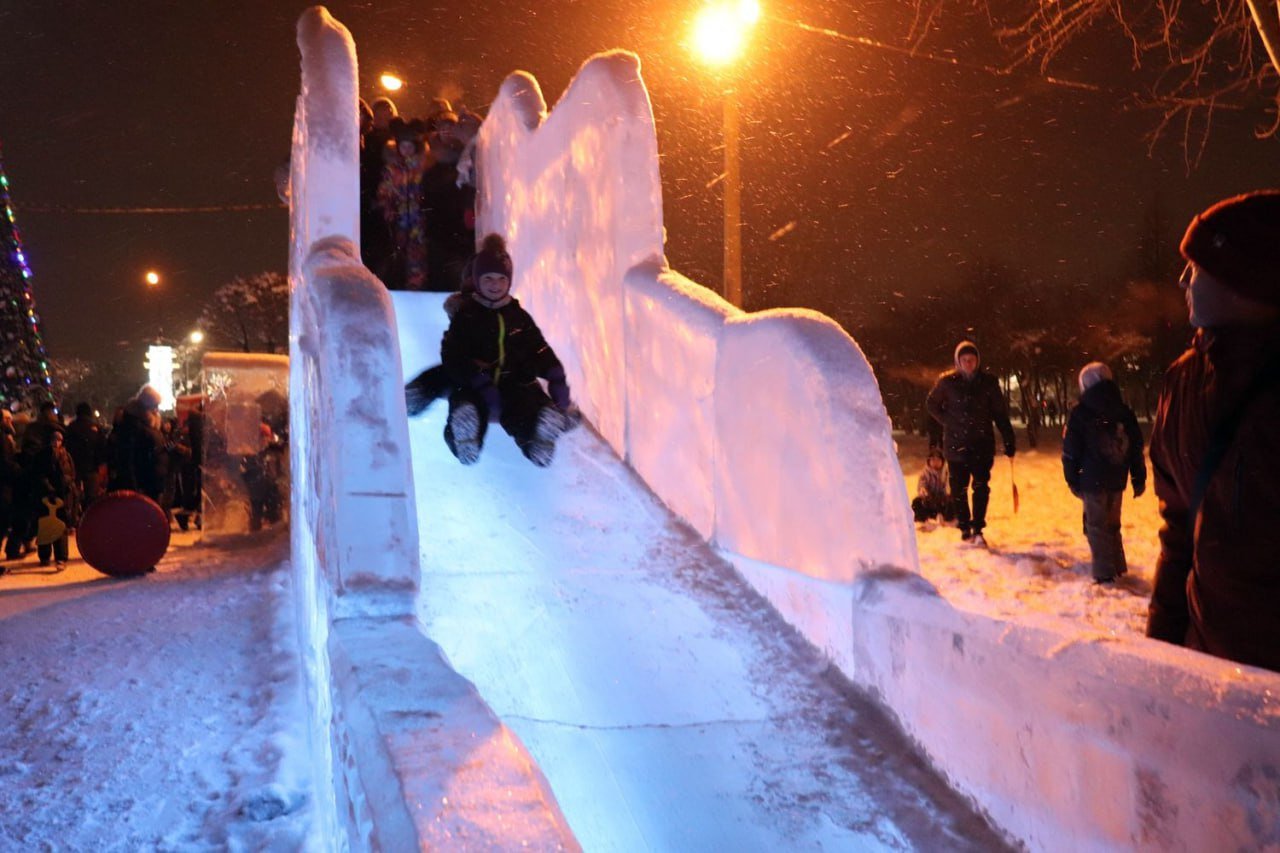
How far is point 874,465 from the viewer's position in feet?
12.3

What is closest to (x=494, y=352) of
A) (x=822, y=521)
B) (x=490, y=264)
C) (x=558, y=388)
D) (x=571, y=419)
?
(x=558, y=388)

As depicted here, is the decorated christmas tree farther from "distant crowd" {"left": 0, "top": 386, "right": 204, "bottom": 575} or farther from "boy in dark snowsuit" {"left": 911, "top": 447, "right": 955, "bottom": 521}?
"boy in dark snowsuit" {"left": 911, "top": 447, "right": 955, "bottom": 521}

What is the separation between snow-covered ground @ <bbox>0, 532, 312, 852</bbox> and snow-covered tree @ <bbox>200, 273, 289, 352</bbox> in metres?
28.7

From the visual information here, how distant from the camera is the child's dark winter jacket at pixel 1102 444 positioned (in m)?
7.34

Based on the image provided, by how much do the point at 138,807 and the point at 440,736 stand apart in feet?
7.83

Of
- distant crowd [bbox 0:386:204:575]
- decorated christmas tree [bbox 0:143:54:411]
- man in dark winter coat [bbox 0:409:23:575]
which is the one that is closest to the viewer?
man in dark winter coat [bbox 0:409:23:575]

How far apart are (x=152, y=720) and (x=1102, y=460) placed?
6.47 meters

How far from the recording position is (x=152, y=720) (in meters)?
4.80

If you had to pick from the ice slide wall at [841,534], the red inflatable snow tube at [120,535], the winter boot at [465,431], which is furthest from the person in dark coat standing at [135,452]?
the winter boot at [465,431]

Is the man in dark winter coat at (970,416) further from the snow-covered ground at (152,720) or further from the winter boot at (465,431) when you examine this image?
the snow-covered ground at (152,720)

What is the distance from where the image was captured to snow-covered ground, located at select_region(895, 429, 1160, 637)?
6.75 m

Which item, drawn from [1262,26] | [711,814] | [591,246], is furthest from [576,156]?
[1262,26]

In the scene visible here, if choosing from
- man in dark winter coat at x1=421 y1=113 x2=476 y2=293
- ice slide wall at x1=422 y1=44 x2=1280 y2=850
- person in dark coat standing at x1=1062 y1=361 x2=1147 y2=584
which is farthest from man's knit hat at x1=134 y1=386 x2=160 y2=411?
person in dark coat standing at x1=1062 y1=361 x2=1147 y2=584

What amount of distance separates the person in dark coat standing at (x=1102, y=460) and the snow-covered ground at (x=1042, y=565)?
0.96ft
